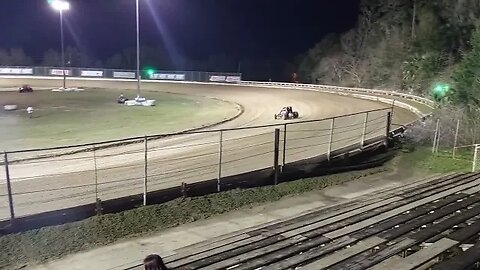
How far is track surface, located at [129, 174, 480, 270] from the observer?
6.06 m

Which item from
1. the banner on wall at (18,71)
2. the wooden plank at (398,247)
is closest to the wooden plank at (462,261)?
the wooden plank at (398,247)

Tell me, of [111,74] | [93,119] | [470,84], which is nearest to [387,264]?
[470,84]

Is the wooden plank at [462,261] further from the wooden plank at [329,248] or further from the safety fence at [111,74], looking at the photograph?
the safety fence at [111,74]

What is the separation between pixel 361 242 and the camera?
6840mm

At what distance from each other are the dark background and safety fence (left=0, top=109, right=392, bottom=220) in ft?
291

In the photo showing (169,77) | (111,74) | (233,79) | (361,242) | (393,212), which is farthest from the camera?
(111,74)

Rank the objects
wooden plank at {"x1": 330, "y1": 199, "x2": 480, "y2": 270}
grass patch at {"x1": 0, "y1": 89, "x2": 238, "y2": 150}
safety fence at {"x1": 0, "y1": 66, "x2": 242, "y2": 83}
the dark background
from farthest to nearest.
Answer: the dark background < safety fence at {"x1": 0, "y1": 66, "x2": 242, "y2": 83} < grass patch at {"x1": 0, "y1": 89, "x2": 238, "y2": 150} < wooden plank at {"x1": 330, "y1": 199, "x2": 480, "y2": 270}

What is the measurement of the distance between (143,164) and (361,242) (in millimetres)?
Answer: 10211

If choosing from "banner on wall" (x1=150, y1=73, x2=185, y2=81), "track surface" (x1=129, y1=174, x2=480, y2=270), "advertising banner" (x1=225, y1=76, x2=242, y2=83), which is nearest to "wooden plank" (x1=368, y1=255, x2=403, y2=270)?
"track surface" (x1=129, y1=174, x2=480, y2=270)

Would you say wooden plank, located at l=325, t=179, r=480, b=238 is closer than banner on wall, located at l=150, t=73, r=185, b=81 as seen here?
Yes

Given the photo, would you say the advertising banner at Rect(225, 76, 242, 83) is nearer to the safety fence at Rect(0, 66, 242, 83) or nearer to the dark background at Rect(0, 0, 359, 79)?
the safety fence at Rect(0, 66, 242, 83)

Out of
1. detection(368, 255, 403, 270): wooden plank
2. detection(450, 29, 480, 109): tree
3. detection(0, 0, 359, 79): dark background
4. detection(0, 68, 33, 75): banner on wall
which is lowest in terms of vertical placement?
detection(0, 68, 33, 75): banner on wall

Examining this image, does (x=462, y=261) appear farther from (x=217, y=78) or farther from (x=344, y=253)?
(x=217, y=78)

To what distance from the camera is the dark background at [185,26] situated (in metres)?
119
